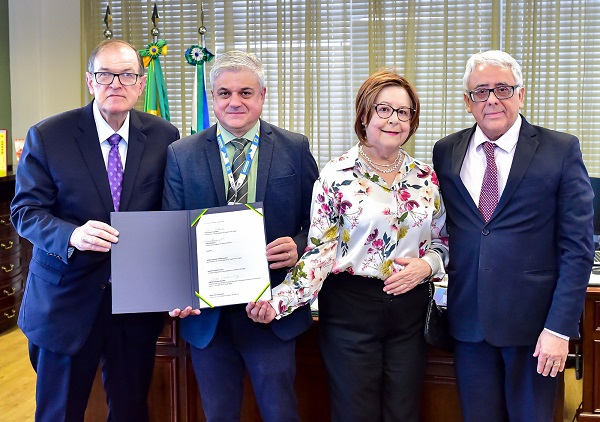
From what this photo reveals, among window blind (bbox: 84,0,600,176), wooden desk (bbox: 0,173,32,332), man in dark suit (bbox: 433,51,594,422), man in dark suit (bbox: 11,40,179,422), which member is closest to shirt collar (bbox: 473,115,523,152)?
man in dark suit (bbox: 433,51,594,422)

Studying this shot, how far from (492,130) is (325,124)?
360 centimetres

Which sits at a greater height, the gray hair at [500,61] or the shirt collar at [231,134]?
the gray hair at [500,61]

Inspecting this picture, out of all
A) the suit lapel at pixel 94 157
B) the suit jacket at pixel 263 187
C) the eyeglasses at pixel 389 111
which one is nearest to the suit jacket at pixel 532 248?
the eyeglasses at pixel 389 111

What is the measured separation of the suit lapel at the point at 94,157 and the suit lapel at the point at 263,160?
482mm

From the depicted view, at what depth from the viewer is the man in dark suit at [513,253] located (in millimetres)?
1818

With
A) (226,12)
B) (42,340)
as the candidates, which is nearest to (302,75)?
(226,12)

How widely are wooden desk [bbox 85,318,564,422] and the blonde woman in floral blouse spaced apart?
1.70 feet

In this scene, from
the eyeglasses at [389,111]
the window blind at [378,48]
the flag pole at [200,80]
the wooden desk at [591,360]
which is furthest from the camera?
the window blind at [378,48]

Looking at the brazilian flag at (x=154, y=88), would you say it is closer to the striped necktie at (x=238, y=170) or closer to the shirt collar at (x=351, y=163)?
the striped necktie at (x=238, y=170)

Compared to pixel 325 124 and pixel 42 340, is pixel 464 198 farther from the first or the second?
pixel 325 124

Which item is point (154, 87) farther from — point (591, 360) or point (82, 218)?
point (591, 360)

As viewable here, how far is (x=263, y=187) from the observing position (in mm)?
1954

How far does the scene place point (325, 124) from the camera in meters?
5.47

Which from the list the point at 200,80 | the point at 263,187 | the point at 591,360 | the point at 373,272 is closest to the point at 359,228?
the point at 373,272
